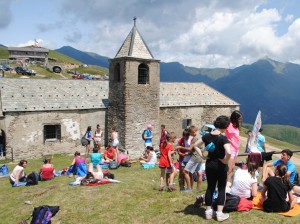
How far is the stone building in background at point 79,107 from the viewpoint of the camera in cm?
2138

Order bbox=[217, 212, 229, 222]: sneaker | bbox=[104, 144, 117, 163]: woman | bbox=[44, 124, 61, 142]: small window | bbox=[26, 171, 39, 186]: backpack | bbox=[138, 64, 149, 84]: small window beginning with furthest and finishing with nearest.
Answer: bbox=[138, 64, 149, 84]: small window
bbox=[44, 124, 61, 142]: small window
bbox=[104, 144, 117, 163]: woman
bbox=[26, 171, 39, 186]: backpack
bbox=[217, 212, 229, 222]: sneaker

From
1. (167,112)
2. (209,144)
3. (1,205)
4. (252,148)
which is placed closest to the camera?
(209,144)

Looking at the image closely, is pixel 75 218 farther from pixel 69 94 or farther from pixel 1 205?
pixel 69 94

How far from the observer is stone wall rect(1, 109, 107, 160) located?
2097 centimetres

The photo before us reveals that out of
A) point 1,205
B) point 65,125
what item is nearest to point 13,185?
point 1,205

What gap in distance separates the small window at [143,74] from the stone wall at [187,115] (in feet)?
14.3

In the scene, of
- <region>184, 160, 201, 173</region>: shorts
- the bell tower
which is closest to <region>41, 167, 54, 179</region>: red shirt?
<region>184, 160, 201, 173</region>: shorts

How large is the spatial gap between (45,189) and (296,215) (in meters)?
9.34

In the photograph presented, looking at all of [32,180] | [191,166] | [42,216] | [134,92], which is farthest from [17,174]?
[134,92]

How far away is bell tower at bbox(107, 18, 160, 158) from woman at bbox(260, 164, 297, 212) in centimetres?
1610

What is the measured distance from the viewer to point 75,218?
895 centimetres

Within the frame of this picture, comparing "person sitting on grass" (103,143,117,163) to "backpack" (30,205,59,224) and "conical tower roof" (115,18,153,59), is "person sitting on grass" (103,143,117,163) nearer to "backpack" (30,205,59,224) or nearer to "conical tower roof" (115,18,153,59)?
"backpack" (30,205,59,224)

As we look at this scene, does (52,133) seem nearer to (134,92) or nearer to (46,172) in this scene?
(134,92)

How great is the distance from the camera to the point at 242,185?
A: 8094mm
